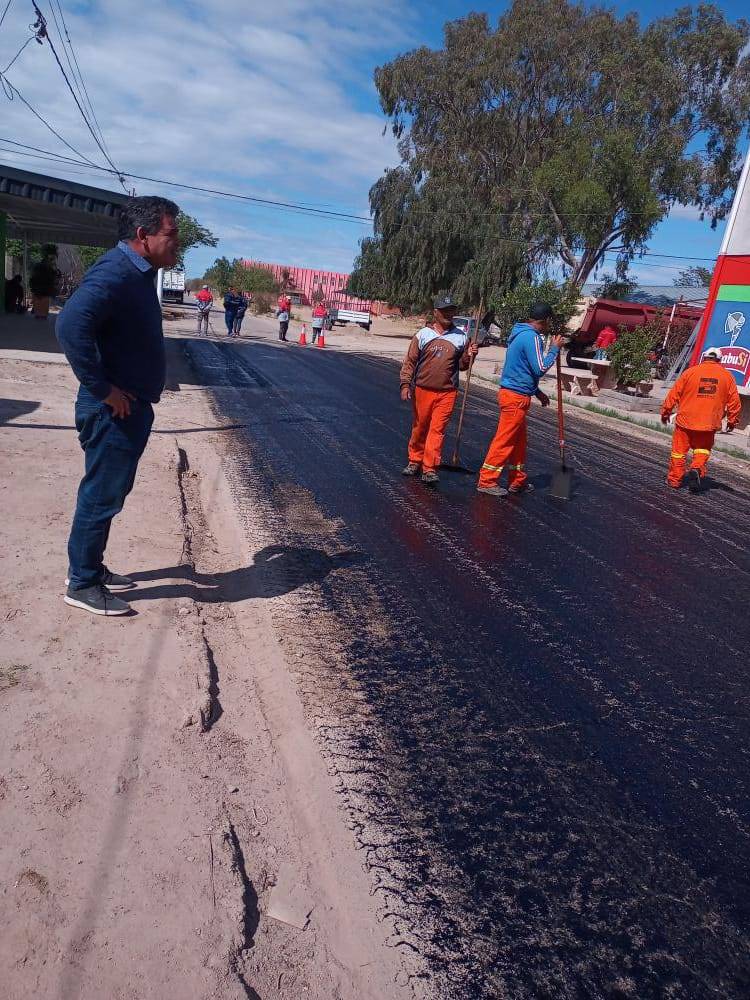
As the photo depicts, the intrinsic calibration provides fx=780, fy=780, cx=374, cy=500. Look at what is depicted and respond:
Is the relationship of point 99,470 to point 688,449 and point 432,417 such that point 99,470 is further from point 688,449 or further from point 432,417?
point 688,449

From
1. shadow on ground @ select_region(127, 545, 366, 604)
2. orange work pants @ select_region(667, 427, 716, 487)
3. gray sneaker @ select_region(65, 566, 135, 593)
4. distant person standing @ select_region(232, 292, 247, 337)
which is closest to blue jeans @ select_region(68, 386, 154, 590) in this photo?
gray sneaker @ select_region(65, 566, 135, 593)

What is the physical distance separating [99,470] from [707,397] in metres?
7.57

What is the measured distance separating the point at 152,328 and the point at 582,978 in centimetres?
307

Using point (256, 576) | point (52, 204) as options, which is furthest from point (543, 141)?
point (256, 576)

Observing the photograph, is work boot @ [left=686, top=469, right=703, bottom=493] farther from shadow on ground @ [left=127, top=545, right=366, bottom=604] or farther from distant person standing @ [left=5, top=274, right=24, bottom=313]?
distant person standing @ [left=5, top=274, right=24, bottom=313]

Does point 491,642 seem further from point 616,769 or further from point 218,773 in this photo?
point 218,773

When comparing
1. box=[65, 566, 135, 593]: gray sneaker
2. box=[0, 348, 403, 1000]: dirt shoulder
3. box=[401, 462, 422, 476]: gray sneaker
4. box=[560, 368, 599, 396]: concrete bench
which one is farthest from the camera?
box=[560, 368, 599, 396]: concrete bench


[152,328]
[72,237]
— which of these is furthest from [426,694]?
[72,237]

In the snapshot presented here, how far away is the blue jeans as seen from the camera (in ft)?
12.0

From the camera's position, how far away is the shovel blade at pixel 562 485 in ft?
26.3

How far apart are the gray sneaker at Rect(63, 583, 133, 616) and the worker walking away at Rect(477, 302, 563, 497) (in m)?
4.70

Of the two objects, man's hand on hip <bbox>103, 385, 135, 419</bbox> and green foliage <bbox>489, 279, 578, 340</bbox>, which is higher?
green foliage <bbox>489, 279, 578, 340</bbox>

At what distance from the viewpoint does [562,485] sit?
805 cm

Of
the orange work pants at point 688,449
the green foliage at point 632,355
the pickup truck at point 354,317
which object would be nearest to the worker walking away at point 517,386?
the orange work pants at point 688,449
